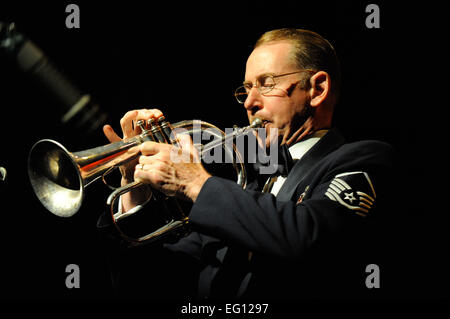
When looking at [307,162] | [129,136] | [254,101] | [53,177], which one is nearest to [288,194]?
[307,162]

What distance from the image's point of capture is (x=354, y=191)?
4.02ft

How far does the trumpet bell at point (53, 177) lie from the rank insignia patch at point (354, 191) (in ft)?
3.35

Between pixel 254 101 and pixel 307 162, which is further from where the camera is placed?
pixel 254 101

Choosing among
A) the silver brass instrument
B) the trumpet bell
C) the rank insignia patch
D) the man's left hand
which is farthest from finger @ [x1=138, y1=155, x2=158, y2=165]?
the rank insignia patch

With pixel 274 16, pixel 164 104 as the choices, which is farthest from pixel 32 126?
pixel 274 16

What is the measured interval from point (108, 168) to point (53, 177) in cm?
32

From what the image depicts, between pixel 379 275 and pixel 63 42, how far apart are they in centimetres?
209

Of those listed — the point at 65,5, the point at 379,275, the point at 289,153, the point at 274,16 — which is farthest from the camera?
the point at 274,16

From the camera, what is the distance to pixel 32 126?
80.9 inches

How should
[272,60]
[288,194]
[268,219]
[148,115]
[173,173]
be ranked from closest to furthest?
[268,219] → [173,173] → [288,194] → [148,115] → [272,60]

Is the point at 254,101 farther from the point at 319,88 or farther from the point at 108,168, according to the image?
the point at 108,168

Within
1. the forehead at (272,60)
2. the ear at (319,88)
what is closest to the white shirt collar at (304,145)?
the ear at (319,88)

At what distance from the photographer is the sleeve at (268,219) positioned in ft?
3.66

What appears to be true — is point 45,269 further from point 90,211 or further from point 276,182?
point 276,182
